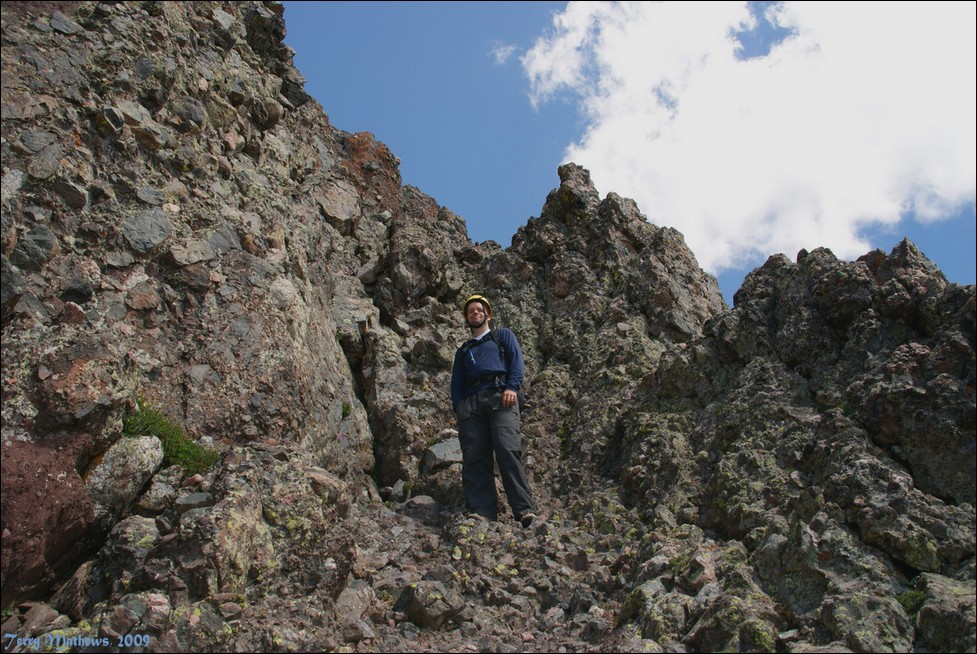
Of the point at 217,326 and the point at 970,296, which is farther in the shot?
the point at 217,326

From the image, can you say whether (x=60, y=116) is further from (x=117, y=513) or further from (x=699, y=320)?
(x=699, y=320)

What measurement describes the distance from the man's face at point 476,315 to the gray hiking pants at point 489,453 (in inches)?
50.2

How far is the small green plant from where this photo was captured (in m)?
8.48

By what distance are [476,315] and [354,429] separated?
2.88 metres

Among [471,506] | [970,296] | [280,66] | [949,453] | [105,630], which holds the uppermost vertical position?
[280,66]

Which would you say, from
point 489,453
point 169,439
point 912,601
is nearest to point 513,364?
point 489,453

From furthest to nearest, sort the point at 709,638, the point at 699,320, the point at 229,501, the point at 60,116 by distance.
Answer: the point at 699,320, the point at 60,116, the point at 229,501, the point at 709,638

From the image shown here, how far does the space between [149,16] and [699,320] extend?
1199 centimetres

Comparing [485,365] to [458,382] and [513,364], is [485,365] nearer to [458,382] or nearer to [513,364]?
[513,364]

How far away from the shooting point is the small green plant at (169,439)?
8.48 m

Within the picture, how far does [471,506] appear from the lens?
10.7m

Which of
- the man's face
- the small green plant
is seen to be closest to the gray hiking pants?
the man's face

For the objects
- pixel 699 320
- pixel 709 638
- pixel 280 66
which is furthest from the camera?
pixel 280 66

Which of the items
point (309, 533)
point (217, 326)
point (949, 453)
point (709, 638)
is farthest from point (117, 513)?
point (949, 453)
